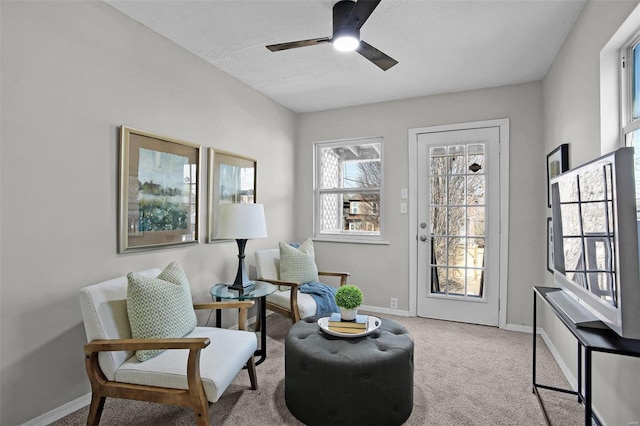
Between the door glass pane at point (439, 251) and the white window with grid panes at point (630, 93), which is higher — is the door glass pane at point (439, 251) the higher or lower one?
the lower one

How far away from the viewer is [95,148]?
86.1 inches

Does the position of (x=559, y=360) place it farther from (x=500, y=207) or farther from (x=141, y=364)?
Answer: (x=141, y=364)

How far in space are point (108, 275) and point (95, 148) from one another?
2.76 feet

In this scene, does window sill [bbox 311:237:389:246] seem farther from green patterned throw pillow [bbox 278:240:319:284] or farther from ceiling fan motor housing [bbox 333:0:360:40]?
ceiling fan motor housing [bbox 333:0:360:40]

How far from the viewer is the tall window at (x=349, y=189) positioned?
425 cm

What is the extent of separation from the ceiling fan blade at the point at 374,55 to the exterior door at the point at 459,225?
1.66 m

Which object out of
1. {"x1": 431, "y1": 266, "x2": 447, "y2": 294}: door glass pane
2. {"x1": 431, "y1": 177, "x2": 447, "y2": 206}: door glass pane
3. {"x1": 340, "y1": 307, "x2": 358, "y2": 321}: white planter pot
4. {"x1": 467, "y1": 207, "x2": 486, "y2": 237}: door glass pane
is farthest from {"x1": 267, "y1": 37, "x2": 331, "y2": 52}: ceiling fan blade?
{"x1": 431, "y1": 266, "x2": 447, "y2": 294}: door glass pane

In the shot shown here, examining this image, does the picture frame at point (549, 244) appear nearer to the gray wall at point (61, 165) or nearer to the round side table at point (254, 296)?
the round side table at point (254, 296)

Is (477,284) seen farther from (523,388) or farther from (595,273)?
(595,273)

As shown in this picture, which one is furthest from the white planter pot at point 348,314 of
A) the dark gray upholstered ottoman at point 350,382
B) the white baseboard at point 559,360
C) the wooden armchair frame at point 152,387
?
the white baseboard at point 559,360

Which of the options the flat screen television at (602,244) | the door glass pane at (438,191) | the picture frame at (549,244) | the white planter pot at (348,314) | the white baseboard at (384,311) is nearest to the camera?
the flat screen television at (602,244)

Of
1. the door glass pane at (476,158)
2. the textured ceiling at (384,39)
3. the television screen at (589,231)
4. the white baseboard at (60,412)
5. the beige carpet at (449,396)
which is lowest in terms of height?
the beige carpet at (449,396)

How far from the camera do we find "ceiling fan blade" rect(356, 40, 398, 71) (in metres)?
2.26

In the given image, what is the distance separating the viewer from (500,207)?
3602 millimetres
